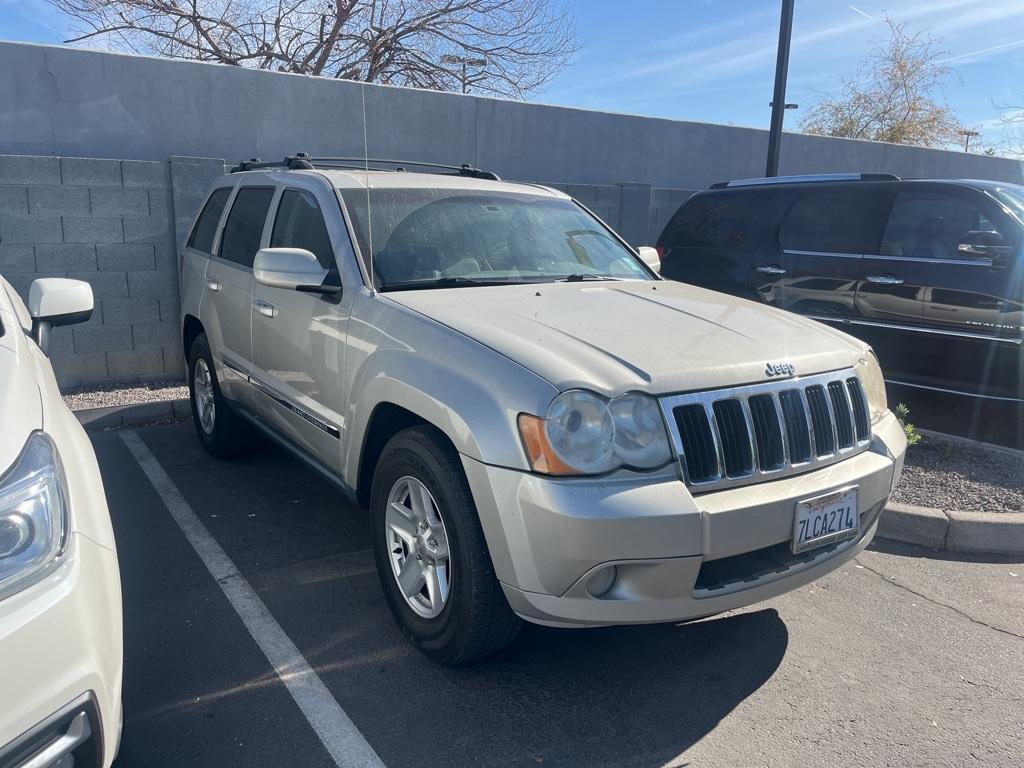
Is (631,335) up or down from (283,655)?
up

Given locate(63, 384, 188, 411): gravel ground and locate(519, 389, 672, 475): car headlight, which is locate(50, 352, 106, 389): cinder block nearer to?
locate(63, 384, 188, 411): gravel ground

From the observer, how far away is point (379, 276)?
3658 mm

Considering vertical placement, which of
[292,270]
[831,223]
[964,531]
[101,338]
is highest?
[831,223]

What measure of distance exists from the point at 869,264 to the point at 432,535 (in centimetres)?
468

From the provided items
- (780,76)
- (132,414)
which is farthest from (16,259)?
(780,76)

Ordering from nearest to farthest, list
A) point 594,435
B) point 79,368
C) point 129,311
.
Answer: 1. point 594,435
2. point 79,368
3. point 129,311

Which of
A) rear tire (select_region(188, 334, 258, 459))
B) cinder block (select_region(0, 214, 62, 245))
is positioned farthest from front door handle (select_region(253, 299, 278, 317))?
cinder block (select_region(0, 214, 62, 245))

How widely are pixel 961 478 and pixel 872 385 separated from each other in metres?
2.12

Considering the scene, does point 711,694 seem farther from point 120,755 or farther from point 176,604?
point 176,604

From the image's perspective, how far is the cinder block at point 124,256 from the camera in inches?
273

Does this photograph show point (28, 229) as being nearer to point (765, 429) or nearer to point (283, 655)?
point (283, 655)

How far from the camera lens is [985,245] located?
5.66 m

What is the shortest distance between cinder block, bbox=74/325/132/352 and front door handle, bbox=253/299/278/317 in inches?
126

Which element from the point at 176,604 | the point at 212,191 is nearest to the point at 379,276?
the point at 176,604
